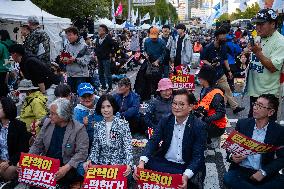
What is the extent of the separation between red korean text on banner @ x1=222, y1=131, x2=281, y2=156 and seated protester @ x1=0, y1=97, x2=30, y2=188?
2312 millimetres

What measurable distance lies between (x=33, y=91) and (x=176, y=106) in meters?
2.59

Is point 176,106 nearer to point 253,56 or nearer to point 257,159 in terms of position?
point 257,159

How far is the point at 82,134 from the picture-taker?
4.49 meters

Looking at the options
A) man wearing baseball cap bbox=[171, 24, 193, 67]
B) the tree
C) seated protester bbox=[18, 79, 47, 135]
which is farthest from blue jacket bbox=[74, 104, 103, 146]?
the tree

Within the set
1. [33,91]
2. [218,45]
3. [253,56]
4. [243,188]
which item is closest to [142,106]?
[218,45]

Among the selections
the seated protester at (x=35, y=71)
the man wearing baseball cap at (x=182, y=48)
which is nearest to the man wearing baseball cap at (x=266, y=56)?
the seated protester at (x=35, y=71)

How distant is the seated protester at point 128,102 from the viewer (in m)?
6.95

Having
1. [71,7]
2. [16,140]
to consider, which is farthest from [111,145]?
[71,7]

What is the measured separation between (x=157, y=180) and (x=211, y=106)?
6.78ft

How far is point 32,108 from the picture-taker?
5.68 meters

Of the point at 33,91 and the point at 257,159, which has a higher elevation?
the point at 33,91

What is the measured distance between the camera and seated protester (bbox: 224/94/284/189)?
3.96 m

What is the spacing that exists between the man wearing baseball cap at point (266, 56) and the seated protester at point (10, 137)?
105 inches

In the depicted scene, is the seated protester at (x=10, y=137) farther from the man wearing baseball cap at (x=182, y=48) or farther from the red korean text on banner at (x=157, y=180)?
the man wearing baseball cap at (x=182, y=48)
